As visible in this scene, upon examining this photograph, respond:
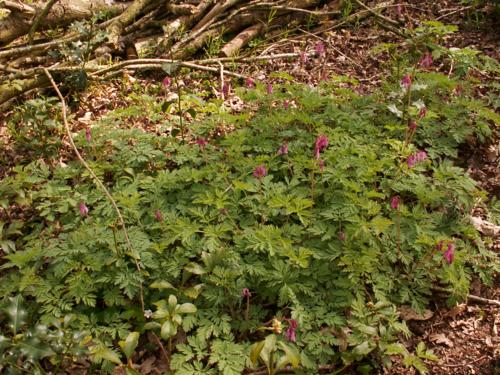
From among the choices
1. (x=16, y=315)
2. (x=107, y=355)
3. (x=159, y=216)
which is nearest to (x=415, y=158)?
(x=159, y=216)

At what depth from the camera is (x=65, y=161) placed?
4.32 metres

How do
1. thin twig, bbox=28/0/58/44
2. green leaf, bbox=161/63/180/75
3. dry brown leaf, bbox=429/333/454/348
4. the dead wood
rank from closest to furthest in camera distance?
dry brown leaf, bbox=429/333/454/348
green leaf, bbox=161/63/180/75
thin twig, bbox=28/0/58/44
the dead wood

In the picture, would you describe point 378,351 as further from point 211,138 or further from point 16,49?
point 16,49

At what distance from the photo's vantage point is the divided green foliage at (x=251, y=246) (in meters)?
2.79

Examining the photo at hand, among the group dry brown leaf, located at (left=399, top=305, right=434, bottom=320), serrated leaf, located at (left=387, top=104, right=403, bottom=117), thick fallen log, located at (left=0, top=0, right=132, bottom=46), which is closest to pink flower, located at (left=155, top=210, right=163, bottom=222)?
dry brown leaf, located at (left=399, top=305, right=434, bottom=320)

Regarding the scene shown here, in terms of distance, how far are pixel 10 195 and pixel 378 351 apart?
2.93 metres

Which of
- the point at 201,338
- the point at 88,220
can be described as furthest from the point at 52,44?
the point at 201,338

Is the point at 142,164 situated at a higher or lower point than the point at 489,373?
higher

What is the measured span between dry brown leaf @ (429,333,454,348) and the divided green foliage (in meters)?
0.25

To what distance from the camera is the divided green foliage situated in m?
2.79

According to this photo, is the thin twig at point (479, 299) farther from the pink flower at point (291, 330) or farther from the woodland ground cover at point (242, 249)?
the pink flower at point (291, 330)

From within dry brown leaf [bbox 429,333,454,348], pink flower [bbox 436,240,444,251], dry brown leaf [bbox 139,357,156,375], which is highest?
pink flower [bbox 436,240,444,251]

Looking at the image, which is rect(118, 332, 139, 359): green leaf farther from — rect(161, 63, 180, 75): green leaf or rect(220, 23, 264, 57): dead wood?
rect(220, 23, 264, 57): dead wood

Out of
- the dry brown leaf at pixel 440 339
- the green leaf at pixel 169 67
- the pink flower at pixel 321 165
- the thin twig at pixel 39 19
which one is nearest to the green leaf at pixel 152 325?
the pink flower at pixel 321 165
